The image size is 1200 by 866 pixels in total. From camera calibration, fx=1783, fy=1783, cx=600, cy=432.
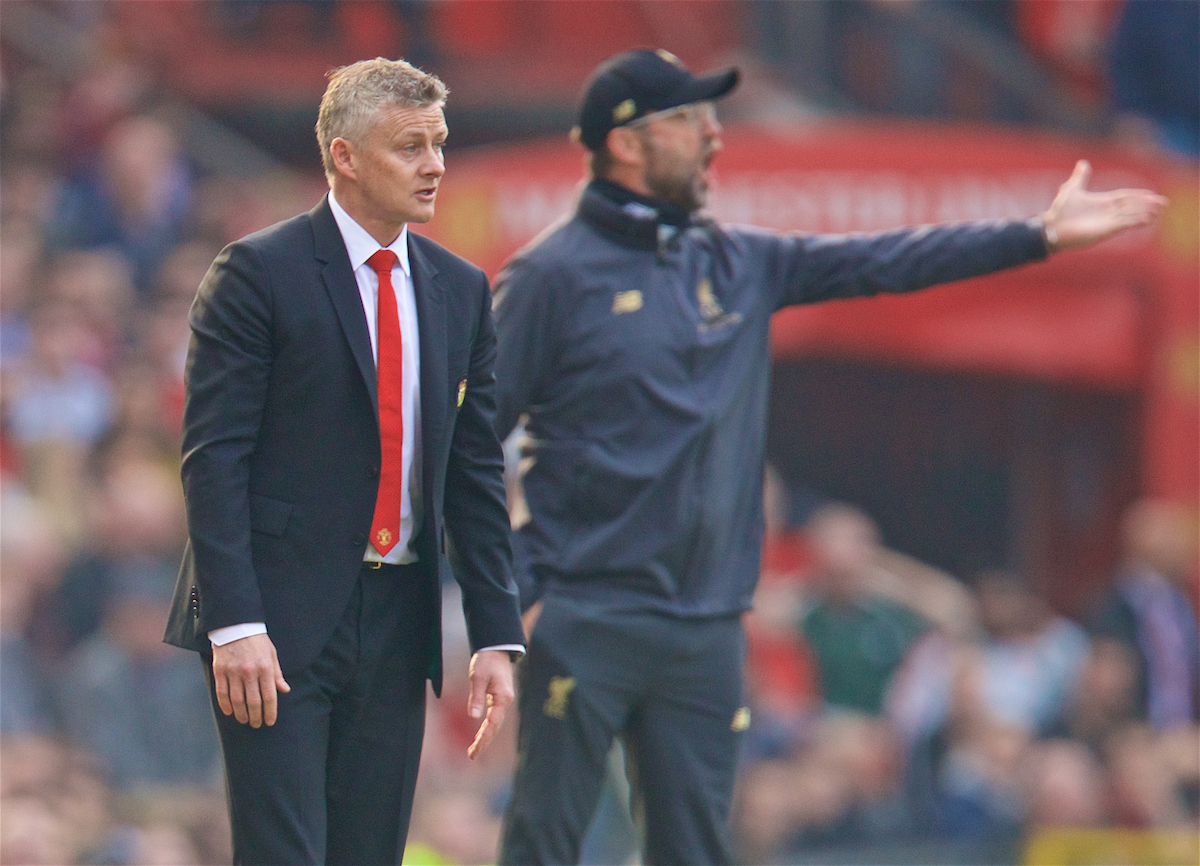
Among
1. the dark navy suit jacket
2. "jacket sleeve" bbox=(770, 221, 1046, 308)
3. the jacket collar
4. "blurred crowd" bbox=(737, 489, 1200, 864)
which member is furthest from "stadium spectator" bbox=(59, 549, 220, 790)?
the dark navy suit jacket

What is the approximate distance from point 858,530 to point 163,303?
3859mm

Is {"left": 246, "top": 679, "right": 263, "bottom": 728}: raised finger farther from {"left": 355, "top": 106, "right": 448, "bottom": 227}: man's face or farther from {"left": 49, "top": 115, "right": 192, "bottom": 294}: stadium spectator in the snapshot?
{"left": 49, "top": 115, "right": 192, "bottom": 294}: stadium spectator

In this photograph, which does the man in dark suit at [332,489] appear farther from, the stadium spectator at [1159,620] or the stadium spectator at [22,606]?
the stadium spectator at [1159,620]

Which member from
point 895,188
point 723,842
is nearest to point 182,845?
point 723,842

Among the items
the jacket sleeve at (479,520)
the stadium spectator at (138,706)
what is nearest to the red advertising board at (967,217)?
the stadium spectator at (138,706)

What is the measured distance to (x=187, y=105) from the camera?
1162 cm

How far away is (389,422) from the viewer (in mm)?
3059

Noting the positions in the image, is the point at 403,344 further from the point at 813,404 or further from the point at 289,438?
the point at 813,404

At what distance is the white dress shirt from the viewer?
3.08 m

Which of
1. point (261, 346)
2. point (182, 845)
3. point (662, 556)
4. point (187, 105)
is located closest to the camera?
point (261, 346)

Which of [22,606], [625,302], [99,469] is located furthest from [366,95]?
[99,469]

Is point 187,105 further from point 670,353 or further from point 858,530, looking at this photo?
point 670,353

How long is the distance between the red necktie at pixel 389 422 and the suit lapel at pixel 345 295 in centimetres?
2

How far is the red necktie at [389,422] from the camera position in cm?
305
